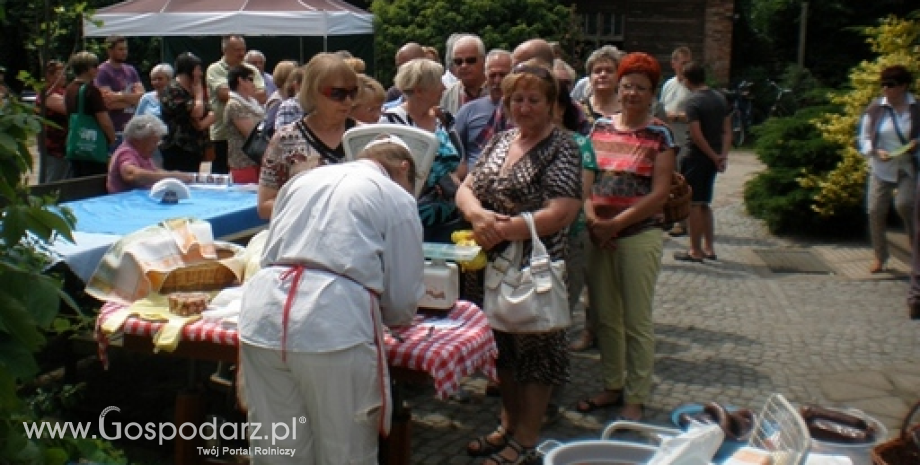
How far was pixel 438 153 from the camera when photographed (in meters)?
5.49

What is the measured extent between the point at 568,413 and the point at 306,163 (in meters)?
1.96

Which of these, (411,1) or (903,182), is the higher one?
(411,1)

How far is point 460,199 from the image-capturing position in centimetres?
492

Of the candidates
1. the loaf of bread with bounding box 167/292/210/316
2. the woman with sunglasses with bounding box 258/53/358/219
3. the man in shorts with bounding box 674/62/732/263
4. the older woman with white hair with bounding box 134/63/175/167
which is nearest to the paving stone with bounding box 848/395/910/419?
the woman with sunglasses with bounding box 258/53/358/219

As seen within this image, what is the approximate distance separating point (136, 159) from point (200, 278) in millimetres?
2867

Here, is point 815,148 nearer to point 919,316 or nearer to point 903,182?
point 903,182

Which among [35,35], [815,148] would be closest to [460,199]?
[35,35]

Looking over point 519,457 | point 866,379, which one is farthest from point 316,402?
point 866,379

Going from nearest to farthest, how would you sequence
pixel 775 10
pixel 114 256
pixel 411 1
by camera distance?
pixel 114 256 → pixel 411 1 → pixel 775 10

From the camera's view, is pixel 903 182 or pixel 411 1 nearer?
pixel 903 182

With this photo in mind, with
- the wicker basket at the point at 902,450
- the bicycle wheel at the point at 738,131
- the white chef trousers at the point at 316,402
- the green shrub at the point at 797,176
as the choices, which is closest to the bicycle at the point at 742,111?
the bicycle wheel at the point at 738,131

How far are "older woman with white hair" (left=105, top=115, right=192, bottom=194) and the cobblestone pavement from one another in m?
2.41

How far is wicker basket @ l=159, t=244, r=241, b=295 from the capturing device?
4.56 metres

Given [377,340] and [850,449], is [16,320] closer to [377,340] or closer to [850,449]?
[377,340]
